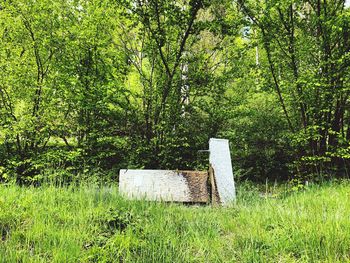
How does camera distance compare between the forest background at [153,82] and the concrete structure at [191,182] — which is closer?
the concrete structure at [191,182]

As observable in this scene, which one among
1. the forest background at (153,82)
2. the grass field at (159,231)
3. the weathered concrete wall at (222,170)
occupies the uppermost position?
the forest background at (153,82)

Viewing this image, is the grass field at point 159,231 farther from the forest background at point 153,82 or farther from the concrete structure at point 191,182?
the forest background at point 153,82

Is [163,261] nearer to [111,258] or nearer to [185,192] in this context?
[111,258]

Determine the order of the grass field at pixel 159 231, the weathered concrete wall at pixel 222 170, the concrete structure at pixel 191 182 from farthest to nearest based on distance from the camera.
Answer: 1. the concrete structure at pixel 191 182
2. the weathered concrete wall at pixel 222 170
3. the grass field at pixel 159 231

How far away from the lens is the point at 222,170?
5.04 metres

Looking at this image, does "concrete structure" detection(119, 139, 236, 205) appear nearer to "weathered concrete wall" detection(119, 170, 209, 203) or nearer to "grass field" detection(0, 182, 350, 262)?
"weathered concrete wall" detection(119, 170, 209, 203)

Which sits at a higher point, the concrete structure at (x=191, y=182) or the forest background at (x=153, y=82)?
the forest background at (x=153, y=82)

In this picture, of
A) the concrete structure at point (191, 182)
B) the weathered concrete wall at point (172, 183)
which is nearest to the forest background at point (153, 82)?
the weathered concrete wall at point (172, 183)

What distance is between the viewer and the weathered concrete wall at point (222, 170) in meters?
4.58

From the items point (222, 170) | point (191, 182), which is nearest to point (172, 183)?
point (191, 182)

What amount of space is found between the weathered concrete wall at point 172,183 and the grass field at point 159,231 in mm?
1392

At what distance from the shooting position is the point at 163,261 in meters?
2.17

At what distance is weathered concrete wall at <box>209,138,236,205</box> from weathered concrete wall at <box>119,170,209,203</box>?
0.23 m

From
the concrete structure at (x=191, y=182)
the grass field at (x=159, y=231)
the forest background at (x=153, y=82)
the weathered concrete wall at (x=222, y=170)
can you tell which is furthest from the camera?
the forest background at (x=153, y=82)
